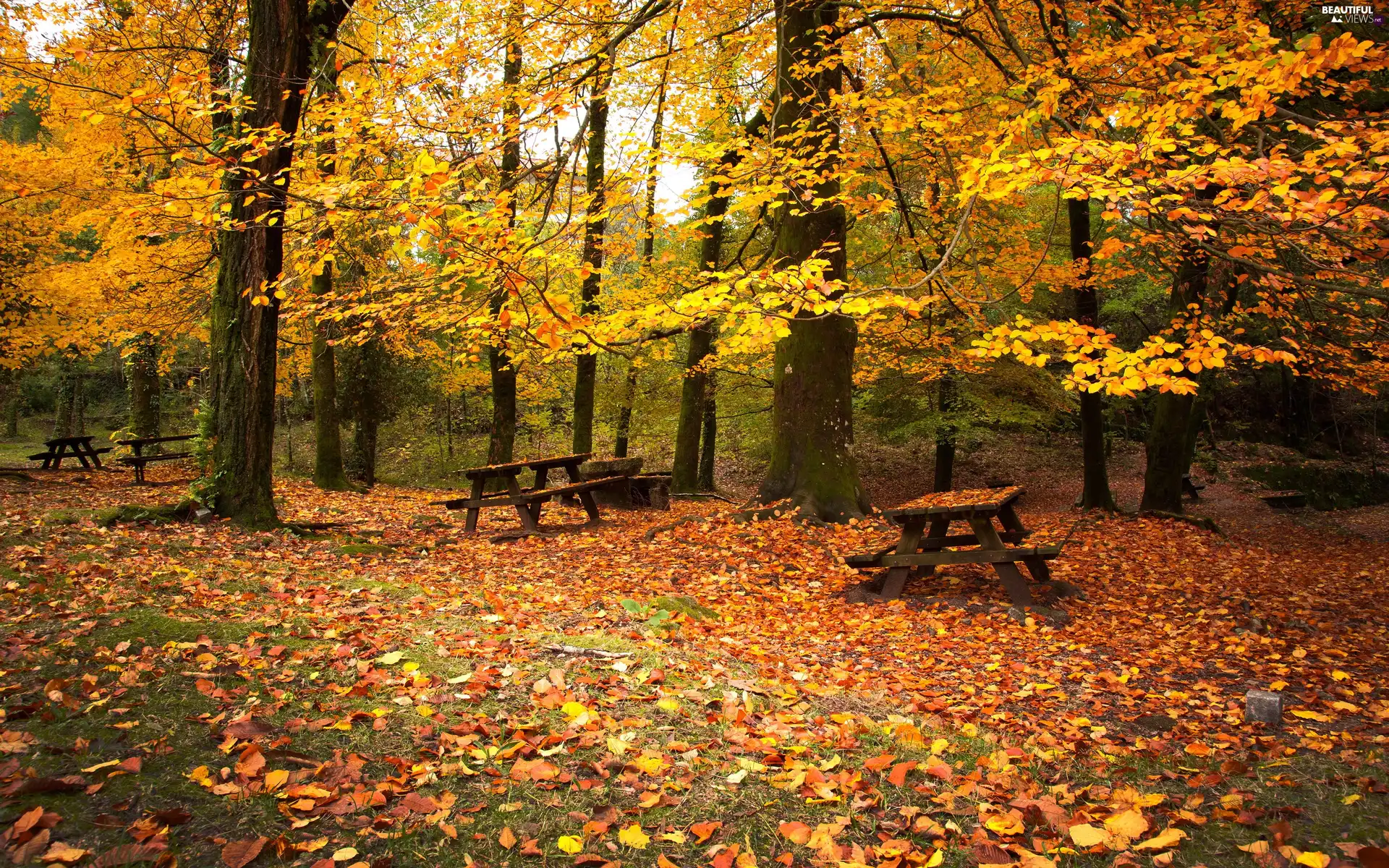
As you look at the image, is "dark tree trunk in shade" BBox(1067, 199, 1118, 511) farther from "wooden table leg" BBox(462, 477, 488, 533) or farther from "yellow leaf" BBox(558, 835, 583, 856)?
"yellow leaf" BBox(558, 835, 583, 856)

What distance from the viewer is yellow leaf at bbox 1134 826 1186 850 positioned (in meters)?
2.50

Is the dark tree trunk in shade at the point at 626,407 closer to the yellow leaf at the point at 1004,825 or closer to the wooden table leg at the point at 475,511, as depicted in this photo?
the wooden table leg at the point at 475,511

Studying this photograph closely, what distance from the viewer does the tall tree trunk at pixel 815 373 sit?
8.72m

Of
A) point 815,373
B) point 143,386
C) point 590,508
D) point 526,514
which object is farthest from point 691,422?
point 143,386

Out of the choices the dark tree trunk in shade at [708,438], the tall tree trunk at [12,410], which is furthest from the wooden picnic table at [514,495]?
the tall tree trunk at [12,410]

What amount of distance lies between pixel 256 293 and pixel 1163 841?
7845 millimetres

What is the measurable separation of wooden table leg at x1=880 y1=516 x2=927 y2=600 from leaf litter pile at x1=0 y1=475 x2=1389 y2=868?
261 mm

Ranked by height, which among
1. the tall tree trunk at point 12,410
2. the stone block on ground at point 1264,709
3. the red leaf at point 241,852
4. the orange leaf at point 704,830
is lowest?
the stone block on ground at point 1264,709

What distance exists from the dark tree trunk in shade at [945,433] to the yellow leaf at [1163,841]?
13567 mm

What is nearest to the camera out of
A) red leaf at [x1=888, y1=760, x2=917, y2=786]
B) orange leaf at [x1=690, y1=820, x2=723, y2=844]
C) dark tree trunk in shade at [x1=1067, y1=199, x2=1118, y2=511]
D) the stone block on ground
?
orange leaf at [x1=690, y1=820, x2=723, y2=844]

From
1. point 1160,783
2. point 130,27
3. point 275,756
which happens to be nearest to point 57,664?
point 275,756

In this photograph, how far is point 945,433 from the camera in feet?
54.3

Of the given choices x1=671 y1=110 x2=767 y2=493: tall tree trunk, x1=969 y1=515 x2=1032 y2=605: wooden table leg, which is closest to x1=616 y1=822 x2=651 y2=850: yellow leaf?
x1=969 y1=515 x2=1032 y2=605: wooden table leg

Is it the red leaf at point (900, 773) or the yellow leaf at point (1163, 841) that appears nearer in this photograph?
the yellow leaf at point (1163, 841)
